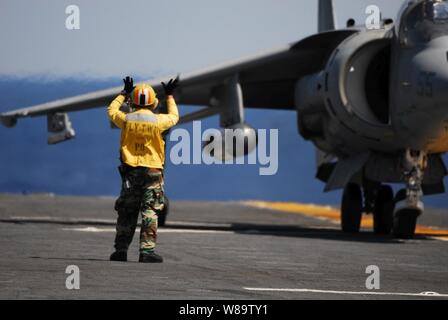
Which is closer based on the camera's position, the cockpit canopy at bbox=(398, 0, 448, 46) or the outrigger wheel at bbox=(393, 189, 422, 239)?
the cockpit canopy at bbox=(398, 0, 448, 46)

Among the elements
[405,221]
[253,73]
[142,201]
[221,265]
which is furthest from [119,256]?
[253,73]

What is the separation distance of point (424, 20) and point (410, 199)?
253 centimetres

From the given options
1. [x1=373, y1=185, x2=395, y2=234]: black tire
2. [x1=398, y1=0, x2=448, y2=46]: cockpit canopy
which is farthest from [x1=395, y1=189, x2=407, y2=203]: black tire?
[x1=398, y1=0, x2=448, y2=46]: cockpit canopy

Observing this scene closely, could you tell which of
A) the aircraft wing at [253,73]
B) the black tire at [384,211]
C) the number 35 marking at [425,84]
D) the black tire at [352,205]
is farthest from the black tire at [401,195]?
the aircraft wing at [253,73]

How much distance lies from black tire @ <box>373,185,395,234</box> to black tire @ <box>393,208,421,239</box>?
7.90 feet

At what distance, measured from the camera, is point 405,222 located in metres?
19.0

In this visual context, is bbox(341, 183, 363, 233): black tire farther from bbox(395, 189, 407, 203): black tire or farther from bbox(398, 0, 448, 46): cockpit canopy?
bbox(398, 0, 448, 46): cockpit canopy

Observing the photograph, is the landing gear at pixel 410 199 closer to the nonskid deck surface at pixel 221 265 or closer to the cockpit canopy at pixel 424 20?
the nonskid deck surface at pixel 221 265

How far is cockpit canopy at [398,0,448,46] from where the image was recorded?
59.6 ft

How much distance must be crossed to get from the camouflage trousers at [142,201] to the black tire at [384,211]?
9.01 metres

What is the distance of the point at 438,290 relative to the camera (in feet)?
36.7
